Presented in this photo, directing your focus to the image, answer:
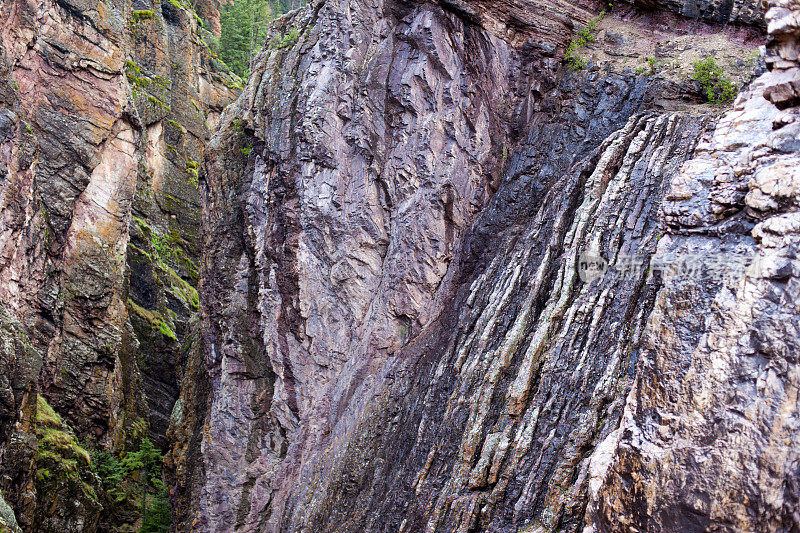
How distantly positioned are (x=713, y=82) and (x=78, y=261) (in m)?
17.5

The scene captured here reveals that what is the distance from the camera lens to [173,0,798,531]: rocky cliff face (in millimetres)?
7973

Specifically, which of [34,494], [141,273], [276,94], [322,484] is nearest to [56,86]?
[141,273]

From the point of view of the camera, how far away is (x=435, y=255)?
1181 centimetres

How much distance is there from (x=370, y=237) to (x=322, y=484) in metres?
5.20

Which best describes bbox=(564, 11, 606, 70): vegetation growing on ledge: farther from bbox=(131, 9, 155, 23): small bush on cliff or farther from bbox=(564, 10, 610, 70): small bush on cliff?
bbox=(131, 9, 155, 23): small bush on cliff

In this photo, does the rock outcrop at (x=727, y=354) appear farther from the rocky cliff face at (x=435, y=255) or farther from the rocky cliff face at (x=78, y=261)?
the rocky cliff face at (x=78, y=261)

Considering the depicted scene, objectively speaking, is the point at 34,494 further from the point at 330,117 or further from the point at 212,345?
the point at 330,117

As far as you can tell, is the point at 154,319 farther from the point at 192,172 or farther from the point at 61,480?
the point at 192,172

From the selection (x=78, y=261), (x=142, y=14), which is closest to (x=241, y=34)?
(x=142, y=14)

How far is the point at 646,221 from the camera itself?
8781mm

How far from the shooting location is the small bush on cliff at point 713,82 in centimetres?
1100

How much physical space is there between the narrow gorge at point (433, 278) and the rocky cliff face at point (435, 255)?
0.05 meters

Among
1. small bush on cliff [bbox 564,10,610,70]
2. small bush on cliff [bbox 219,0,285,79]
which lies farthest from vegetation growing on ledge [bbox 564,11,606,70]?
small bush on cliff [bbox 219,0,285,79]

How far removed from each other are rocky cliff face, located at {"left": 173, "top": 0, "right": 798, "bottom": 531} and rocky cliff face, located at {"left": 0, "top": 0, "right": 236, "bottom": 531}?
349 centimetres
